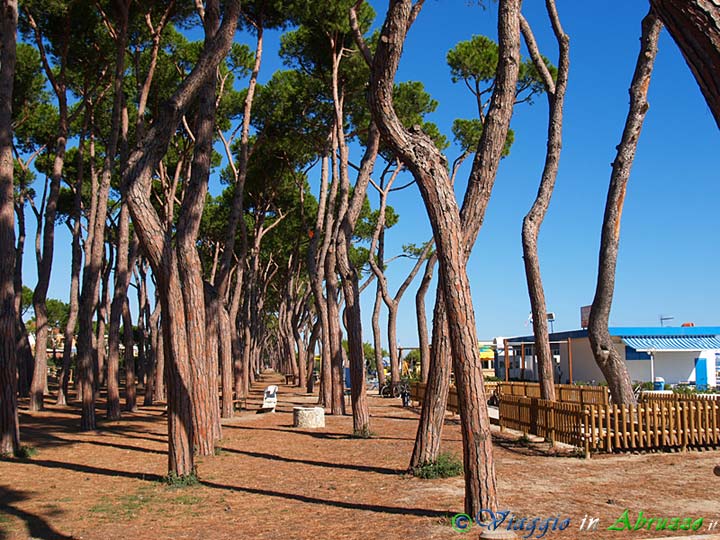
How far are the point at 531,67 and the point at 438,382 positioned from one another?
13.5m

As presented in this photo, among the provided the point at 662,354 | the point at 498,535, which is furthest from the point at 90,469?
the point at 662,354

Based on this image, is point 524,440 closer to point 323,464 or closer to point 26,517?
point 323,464

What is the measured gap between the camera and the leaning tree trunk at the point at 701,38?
7.48ft

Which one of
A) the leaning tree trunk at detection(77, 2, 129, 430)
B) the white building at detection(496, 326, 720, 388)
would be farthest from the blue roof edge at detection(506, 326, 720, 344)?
the leaning tree trunk at detection(77, 2, 129, 430)

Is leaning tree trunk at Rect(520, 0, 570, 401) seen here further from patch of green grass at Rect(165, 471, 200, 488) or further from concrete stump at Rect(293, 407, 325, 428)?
patch of green grass at Rect(165, 471, 200, 488)

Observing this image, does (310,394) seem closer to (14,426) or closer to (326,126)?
(326,126)

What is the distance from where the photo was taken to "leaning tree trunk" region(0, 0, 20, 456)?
10164 mm

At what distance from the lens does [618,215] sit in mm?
12375

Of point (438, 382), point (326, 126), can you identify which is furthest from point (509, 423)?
point (326, 126)

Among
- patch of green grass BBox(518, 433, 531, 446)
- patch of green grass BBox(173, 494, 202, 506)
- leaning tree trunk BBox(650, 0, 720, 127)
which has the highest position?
leaning tree trunk BBox(650, 0, 720, 127)

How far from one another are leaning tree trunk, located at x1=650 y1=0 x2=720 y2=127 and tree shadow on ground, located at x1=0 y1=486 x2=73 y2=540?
614 centimetres

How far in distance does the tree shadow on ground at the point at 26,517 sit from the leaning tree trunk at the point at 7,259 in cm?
223

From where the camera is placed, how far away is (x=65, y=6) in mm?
16625

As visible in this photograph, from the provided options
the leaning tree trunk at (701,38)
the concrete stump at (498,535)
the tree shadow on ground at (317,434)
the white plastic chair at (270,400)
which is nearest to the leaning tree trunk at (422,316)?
the white plastic chair at (270,400)
